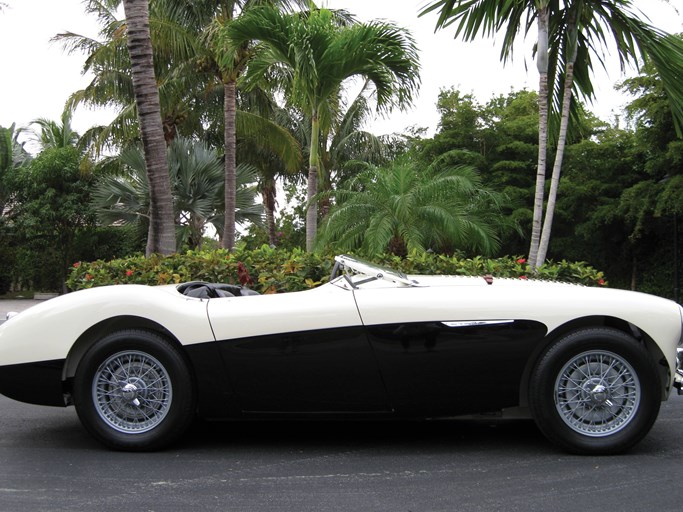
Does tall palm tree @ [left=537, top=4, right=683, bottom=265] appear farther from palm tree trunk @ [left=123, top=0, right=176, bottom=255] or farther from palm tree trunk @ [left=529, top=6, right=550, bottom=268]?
palm tree trunk @ [left=123, top=0, right=176, bottom=255]

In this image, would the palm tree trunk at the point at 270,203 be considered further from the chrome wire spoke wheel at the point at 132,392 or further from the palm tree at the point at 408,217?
the chrome wire spoke wheel at the point at 132,392

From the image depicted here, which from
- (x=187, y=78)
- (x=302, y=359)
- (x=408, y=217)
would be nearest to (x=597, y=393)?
(x=302, y=359)

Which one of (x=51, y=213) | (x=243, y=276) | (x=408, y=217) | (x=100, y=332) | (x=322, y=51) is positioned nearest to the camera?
(x=100, y=332)

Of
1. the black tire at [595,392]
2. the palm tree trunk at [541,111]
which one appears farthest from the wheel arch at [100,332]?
the palm tree trunk at [541,111]

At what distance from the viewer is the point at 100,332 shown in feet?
13.3

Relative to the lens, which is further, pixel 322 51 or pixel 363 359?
pixel 322 51

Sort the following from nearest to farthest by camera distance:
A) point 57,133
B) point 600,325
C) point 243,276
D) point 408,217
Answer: point 600,325, point 243,276, point 408,217, point 57,133

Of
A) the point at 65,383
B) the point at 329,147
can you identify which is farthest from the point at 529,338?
the point at 329,147

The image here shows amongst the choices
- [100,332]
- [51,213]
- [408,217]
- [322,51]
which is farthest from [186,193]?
[100,332]

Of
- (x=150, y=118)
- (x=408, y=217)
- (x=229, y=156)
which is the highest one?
(x=229, y=156)

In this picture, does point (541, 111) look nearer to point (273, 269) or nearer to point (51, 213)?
point (273, 269)

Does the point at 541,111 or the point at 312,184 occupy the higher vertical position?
the point at 541,111

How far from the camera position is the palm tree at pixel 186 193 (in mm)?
21706

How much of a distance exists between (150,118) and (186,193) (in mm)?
12044
